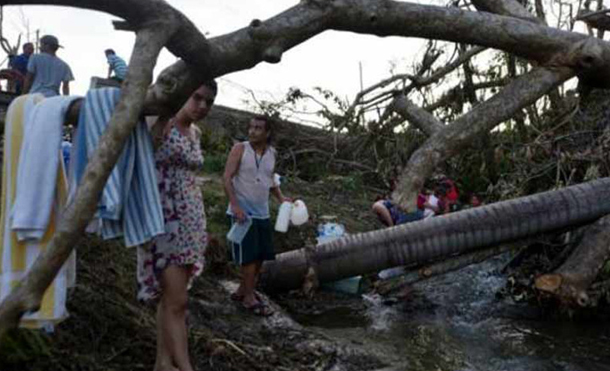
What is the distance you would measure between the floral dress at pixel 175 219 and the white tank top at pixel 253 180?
2.17m

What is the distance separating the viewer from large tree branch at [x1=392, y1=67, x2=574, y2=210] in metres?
3.79

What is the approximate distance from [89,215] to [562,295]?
494 centimetres

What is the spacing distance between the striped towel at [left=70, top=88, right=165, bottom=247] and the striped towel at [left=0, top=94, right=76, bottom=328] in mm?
142

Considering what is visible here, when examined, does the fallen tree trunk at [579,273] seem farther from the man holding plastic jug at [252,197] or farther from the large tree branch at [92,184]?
the large tree branch at [92,184]

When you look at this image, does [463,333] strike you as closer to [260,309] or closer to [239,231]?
[260,309]

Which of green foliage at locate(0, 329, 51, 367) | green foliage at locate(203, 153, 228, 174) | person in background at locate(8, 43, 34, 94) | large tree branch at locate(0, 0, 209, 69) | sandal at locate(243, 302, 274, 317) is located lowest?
sandal at locate(243, 302, 274, 317)

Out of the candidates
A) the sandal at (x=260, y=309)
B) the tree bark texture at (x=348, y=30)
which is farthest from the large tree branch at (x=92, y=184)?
the sandal at (x=260, y=309)

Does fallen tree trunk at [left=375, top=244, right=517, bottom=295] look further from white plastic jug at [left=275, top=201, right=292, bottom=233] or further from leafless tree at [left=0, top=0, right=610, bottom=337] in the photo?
leafless tree at [left=0, top=0, right=610, bottom=337]

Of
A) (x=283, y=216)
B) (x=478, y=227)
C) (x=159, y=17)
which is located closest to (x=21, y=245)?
(x=159, y=17)

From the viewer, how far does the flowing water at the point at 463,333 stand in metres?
5.59

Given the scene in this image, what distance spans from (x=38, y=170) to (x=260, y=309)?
3.28 m

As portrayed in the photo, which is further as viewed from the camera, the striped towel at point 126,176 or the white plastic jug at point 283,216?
the white plastic jug at point 283,216

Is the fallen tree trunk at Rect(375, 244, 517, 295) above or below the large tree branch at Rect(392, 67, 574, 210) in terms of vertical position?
below

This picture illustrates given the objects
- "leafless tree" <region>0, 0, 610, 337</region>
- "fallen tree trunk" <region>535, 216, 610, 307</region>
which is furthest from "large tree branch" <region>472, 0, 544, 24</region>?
"fallen tree trunk" <region>535, 216, 610, 307</region>
